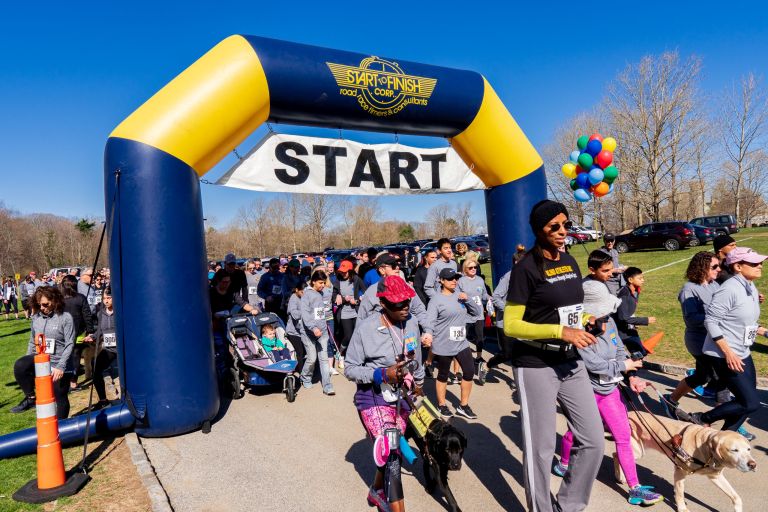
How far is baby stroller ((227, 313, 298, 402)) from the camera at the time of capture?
7352 mm

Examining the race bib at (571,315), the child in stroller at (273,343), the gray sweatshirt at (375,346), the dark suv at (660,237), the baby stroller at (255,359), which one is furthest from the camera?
the dark suv at (660,237)

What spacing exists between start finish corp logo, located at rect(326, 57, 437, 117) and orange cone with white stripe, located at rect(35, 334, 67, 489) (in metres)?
4.69

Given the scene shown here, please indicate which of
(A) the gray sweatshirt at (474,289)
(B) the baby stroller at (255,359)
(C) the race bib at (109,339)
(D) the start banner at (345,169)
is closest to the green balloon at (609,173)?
(D) the start banner at (345,169)

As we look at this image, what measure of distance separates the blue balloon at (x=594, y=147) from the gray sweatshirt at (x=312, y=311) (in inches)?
205

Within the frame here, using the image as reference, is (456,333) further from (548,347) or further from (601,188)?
(601,188)

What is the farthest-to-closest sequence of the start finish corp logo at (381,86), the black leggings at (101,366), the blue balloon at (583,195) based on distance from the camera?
the blue balloon at (583,195) → the black leggings at (101,366) → the start finish corp logo at (381,86)

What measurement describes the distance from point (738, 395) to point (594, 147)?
16.3 feet

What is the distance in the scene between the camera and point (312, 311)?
299 inches

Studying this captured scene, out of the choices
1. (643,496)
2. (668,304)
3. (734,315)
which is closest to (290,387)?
(643,496)

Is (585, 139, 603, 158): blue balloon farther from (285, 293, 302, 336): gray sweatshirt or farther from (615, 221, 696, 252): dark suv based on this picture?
(615, 221, 696, 252): dark suv

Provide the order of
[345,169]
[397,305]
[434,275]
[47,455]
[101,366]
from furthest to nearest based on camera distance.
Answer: [434,275] < [345,169] < [101,366] < [47,455] < [397,305]

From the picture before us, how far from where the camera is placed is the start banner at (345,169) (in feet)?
23.0

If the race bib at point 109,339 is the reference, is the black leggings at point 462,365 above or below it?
below

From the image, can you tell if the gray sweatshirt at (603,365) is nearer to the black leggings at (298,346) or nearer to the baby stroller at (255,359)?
the baby stroller at (255,359)
